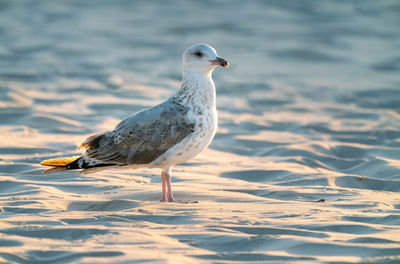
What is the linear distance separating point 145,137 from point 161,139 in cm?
15

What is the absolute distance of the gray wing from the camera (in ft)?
18.0

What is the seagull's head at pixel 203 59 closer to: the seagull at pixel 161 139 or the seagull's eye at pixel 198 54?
the seagull's eye at pixel 198 54

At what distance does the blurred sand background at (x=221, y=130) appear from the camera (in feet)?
13.8

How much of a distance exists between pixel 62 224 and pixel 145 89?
7478 mm

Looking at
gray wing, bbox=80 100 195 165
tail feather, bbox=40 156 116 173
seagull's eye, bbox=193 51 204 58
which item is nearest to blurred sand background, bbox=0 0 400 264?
tail feather, bbox=40 156 116 173

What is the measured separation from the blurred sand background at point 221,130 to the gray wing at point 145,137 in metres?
0.37

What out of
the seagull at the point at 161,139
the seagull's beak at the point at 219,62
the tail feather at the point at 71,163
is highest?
the seagull's beak at the point at 219,62

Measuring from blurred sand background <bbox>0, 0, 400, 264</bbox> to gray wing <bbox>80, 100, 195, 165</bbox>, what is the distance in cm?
37

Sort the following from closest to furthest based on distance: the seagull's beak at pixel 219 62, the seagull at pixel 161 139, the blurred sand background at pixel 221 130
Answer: the blurred sand background at pixel 221 130, the seagull at pixel 161 139, the seagull's beak at pixel 219 62

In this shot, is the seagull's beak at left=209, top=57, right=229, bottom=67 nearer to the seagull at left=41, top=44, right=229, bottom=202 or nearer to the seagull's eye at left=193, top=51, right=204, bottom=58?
the seagull's eye at left=193, top=51, right=204, bottom=58

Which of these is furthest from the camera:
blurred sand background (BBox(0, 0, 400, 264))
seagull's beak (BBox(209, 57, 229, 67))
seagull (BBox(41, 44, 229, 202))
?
seagull's beak (BBox(209, 57, 229, 67))

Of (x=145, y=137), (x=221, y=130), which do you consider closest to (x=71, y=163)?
(x=145, y=137)

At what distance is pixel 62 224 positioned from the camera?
4.48 meters

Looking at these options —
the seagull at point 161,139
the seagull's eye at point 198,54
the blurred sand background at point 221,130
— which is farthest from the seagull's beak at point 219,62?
the blurred sand background at point 221,130
